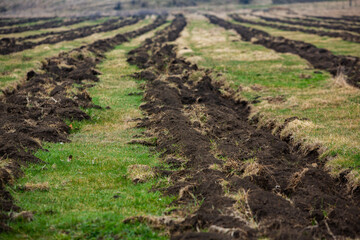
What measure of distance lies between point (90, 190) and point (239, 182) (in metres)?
4.39

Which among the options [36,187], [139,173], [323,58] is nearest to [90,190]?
[36,187]

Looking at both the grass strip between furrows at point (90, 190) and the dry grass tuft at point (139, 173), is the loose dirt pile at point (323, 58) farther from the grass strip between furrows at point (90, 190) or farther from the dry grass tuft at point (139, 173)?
the dry grass tuft at point (139, 173)

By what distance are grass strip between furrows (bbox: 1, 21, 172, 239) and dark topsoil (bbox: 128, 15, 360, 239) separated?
92 cm

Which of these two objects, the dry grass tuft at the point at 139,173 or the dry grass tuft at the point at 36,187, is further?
the dry grass tuft at the point at 139,173

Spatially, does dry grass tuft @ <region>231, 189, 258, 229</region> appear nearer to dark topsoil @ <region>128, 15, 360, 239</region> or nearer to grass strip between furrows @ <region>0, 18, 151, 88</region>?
dark topsoil @ <region>128, 15, 360, 239</region>

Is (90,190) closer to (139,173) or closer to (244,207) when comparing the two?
(139,173)

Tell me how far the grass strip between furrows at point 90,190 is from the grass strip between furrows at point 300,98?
21.1 ft

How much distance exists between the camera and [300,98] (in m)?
21.2

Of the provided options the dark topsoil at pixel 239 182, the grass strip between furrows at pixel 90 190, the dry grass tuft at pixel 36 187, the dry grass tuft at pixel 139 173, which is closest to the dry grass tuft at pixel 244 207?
the dark topsoil at pixel 239 182

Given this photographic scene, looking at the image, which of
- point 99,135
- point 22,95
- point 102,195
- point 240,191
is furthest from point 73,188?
point 22,95

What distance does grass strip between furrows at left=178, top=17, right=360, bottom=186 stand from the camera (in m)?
14.0

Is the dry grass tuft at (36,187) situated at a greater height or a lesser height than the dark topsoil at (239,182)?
greater

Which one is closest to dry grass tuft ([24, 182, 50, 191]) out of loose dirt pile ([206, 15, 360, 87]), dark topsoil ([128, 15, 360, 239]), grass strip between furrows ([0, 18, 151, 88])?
dark topsoil ([128, 15, 360, 239])

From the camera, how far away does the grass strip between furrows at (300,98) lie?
46.0 feet
